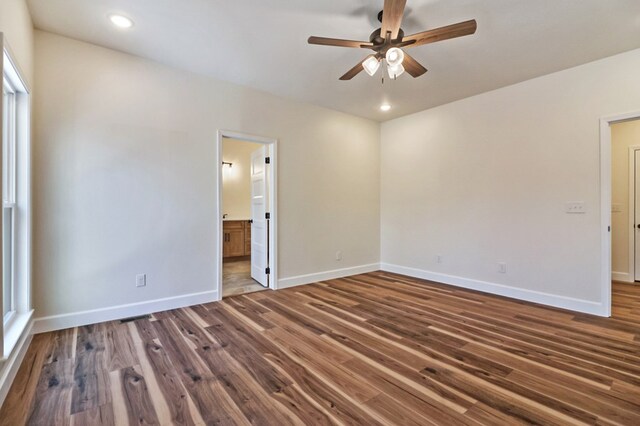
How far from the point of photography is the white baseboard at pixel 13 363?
1734mm

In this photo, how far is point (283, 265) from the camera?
4.25 meters

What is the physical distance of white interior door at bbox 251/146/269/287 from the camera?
4.26 metres

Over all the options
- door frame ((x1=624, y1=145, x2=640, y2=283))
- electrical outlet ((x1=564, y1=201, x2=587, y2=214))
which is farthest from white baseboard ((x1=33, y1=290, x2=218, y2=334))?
door frame ((x1=624, y1=145, x2=640, y2=283))

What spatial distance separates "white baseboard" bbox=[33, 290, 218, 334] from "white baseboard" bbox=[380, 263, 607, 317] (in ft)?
10.6

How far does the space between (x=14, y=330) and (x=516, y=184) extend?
5.25 metres

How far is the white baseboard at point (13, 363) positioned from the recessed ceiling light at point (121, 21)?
2.65m

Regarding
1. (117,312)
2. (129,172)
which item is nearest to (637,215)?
(129,172)

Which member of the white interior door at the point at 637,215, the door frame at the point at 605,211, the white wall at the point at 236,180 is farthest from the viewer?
the white wall at the point at 236,180

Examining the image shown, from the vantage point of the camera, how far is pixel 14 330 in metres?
2.17

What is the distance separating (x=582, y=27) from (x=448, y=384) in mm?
3217

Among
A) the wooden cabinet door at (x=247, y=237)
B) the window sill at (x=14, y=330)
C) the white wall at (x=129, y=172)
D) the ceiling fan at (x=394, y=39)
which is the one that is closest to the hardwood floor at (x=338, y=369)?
the window sill at (x=14, y=330)

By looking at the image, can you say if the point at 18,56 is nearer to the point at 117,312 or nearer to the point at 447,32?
the point at 117,312

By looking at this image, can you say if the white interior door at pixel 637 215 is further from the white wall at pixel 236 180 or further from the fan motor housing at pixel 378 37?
the white wall at pixel 236 180

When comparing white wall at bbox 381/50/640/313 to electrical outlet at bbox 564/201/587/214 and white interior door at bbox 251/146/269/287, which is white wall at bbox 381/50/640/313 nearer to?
electrical outlet at bbox 564/201/587/214
